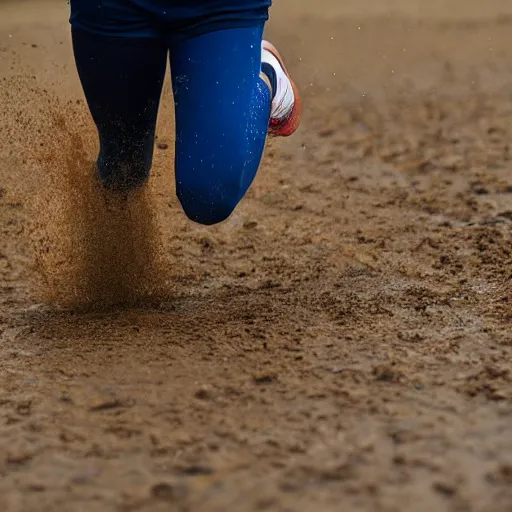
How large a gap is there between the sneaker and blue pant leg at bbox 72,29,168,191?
0.36 metres

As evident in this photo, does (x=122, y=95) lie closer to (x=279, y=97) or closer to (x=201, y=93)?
(x=201, y=93)

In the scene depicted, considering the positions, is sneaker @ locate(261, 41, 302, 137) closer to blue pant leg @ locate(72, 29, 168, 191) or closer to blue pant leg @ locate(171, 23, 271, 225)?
blue pant leg @ locate(171, 23, 271, 225)

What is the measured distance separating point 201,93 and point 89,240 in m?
0.71

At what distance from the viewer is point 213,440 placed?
2.13 m

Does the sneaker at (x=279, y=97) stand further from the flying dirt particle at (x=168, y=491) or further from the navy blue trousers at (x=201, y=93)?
the flying dirt particle at (x=168, y=491)

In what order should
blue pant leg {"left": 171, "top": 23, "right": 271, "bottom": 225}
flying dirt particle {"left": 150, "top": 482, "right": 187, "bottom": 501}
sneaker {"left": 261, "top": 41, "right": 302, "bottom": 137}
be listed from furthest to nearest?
sneaker {"left": 261, "top": 41, "right": 302, "bottom": 137} → blue pant leg {"left": 171, "top": 23, "right": 271, "bottom": 225} → flying dirt particle {"left": 150, "top": 482, "right": 187, "bottom": 501}

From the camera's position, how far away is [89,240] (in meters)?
3.06

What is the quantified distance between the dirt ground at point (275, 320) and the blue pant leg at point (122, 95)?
132 mm

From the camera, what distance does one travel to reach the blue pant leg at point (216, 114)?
2590 mm

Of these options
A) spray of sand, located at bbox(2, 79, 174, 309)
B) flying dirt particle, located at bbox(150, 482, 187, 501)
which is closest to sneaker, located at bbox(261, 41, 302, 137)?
spray of sand, located at bbox(2, 79, 174, 309)

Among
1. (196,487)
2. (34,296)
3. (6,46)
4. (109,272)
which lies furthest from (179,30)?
(6,46)

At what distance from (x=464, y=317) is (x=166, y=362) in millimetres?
880

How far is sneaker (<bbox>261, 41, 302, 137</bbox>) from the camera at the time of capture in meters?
2.94

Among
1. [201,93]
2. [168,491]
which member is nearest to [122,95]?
[201,93]
